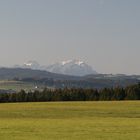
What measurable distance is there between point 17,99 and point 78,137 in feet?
341

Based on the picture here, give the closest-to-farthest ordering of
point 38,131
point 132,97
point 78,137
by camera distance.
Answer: point 78,137
point 38,131
point 132,97

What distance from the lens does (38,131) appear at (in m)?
36.9

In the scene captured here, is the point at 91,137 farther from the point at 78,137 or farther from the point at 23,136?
the point at 23,136

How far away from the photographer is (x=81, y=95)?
137250 millimetres

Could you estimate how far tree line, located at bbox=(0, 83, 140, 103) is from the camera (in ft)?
440

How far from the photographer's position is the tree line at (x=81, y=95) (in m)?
134

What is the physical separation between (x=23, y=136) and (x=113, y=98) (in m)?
103

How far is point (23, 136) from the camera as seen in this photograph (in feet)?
108

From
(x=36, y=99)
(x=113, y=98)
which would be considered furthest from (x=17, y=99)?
(x=113, y=98)

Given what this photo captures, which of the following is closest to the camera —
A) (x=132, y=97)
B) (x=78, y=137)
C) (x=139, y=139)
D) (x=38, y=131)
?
(x=139, y=139)

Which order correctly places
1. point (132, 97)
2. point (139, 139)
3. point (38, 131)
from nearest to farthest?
point (139, 139) → point (38, 131) → point (132, 97)

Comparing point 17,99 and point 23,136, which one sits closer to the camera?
point 23,136

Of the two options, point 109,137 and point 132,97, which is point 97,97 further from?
point 109,137

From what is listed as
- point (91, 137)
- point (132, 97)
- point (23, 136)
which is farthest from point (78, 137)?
point (132, 97)
